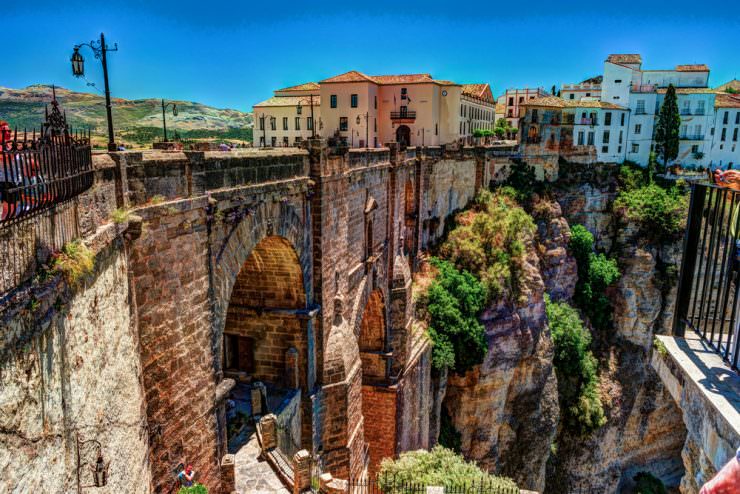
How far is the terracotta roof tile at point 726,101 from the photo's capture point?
1773 inches

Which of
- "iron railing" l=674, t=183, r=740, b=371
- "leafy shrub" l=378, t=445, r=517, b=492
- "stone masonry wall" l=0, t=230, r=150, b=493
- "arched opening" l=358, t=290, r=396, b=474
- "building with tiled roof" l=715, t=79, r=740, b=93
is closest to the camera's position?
"stone masonry wall" l=0, t=230, r=150, b=493

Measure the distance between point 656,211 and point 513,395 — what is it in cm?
1871

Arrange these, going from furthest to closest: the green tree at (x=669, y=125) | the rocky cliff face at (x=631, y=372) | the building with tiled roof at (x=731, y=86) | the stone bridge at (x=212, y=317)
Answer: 1. the building with tiled roof at (x=731, y=86)
2. the green tree at (x=669, y=125)
3. the rocky cliff face at (x=631, y=372)
4. the stone bridge at (x=212, y=317)

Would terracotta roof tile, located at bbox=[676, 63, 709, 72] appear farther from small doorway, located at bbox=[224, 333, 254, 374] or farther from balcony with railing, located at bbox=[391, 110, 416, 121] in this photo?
small doorway, located at bbox=[224, 333, 254, 374]

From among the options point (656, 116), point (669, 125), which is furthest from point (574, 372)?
point (656, 116)

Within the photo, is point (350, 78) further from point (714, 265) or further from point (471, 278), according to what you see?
point (714, 265)

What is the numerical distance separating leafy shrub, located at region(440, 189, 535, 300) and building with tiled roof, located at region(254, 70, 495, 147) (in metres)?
10.9

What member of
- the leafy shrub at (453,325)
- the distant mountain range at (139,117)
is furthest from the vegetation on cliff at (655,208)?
the distant mountain range at (139,117)

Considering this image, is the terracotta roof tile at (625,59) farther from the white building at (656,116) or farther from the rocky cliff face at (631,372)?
the rocky cliff face at (631,372)

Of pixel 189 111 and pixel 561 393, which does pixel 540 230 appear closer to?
pixel 561 393

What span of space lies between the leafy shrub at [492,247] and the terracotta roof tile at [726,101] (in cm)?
2616

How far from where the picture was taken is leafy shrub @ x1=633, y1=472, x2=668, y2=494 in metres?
36.5

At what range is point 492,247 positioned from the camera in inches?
1097

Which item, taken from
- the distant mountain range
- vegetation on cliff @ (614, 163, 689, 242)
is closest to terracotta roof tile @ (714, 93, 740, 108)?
vegetation on cliff @ (614, 163, 689, 242)
